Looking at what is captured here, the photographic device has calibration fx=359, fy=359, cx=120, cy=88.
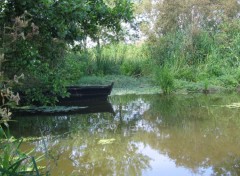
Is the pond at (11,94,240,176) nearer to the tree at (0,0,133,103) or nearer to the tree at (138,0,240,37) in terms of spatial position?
the tree at (0,0,133,103)

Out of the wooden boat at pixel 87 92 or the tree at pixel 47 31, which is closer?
the tree at pixel 47 31

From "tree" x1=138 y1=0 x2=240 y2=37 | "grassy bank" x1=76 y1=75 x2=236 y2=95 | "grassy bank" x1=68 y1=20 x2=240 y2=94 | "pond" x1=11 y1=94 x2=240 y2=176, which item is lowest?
"pond" x1=11 y1=94 x2=240 y2=176

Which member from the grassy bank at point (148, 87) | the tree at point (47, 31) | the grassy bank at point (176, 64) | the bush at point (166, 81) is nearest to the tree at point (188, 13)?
the grassy bank at point (176, 64)

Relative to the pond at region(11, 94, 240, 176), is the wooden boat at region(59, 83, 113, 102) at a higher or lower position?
higher

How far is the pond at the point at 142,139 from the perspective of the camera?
3637 mm

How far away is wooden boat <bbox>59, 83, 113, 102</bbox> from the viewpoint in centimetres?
792

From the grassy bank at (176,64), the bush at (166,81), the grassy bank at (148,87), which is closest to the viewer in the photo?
the bush at (166,81)

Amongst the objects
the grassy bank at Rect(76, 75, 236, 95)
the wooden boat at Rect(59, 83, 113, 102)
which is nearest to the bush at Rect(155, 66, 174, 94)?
the grassy bank at Rect(76, 75, 236, 95)

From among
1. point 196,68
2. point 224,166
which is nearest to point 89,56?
point 196,68

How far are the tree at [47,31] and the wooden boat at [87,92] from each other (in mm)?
1484

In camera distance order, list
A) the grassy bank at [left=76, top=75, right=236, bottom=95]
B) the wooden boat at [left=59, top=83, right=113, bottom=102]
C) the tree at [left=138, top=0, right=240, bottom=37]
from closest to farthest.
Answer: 1. the wooden boat at [left=59, top=83, right=113, bottom=102]
2. the grassy bank at [left=76, top=75, right=236, bottom=95]
3. the tree at [left=138, top=0, right=240, bottom=37]

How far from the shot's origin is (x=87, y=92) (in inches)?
318

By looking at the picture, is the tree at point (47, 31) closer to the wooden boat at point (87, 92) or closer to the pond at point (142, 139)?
the pond at point (142, 139)

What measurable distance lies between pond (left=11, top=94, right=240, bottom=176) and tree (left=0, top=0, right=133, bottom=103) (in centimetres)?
78
